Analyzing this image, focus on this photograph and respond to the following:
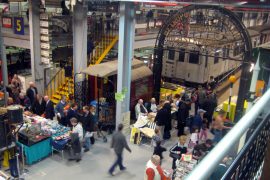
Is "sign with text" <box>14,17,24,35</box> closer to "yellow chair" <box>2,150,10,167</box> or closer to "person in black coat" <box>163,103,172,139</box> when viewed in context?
"yellow chair" <box>2,150,10,167</box>

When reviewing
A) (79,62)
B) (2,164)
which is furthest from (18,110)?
(79,62)

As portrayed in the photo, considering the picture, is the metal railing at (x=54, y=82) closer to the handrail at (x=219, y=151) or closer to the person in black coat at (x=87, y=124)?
the person in black coat at (x=87, y=124)

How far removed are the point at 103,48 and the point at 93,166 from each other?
7118 mm

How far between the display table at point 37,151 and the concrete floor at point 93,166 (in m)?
0.18

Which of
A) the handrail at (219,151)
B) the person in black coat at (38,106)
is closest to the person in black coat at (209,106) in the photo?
the person in black coat at (38,106)

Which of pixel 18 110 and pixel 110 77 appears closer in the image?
pixel 18 110

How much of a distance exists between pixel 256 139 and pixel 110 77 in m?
11.1

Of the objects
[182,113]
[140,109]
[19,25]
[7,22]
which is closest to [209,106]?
[182,113]

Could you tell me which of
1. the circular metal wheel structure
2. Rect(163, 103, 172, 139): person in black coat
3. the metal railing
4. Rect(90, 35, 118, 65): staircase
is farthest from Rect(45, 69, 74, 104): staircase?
Rect(163, 103, 172, 139): person in black coat

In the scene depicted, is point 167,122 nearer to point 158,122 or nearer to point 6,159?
point 158,122

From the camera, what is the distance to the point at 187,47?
599 inches

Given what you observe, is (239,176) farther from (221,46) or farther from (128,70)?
(221,46)

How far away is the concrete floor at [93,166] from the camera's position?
8734 mm

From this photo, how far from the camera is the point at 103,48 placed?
48.5ft
